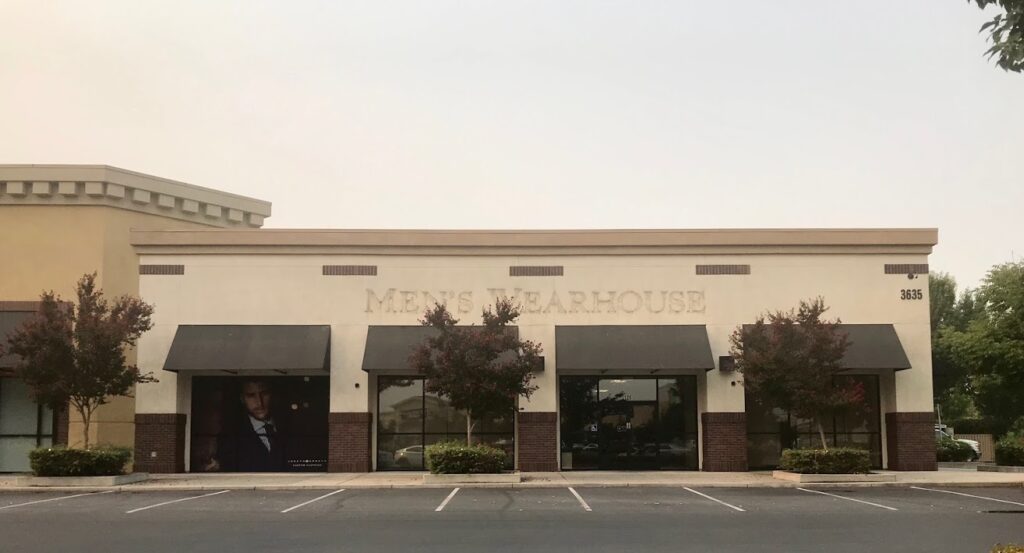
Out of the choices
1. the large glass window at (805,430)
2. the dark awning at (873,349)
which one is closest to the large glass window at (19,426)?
the dark awning at (873,349)

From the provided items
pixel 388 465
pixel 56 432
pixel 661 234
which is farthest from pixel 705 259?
pixel 56 432

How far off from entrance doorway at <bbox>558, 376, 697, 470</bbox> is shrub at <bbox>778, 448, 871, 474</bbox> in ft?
13.2

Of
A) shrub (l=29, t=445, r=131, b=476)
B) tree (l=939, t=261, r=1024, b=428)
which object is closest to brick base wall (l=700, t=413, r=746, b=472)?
tree (l=939, t=261, r=1024, b=428)

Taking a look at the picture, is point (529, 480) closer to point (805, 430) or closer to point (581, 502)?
point (581, 502)

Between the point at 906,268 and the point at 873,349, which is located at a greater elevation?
the point at 906,268

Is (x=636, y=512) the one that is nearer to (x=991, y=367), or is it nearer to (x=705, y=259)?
(x=705, y=259)

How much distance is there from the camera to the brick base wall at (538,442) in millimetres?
27578

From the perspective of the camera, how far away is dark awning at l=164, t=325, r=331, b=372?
2659 cm

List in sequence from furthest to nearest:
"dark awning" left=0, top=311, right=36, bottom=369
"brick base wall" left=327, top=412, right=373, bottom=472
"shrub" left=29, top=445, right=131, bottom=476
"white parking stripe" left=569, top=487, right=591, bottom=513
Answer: "brick base wall" left=327, top=412, right=373, bottom=472 → "dark awning" left=0, top=311, right=36, bottom=369 → "shrub" left=29, top=445, right=131, bottom=476 → "white parking stripe" left=569, top=487, right=591, bottom=513

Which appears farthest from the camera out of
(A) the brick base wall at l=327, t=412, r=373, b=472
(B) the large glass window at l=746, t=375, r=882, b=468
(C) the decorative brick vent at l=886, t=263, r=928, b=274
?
(B) the large glass window at l=746, t=375, r=882, b=468

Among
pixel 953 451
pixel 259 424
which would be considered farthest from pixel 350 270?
pixel 953 451

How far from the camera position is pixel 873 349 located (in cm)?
2716

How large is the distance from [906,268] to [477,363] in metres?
12.7

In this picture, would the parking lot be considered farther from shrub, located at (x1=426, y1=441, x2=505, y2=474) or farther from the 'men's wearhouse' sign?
the 'men's wearhouse' sign
